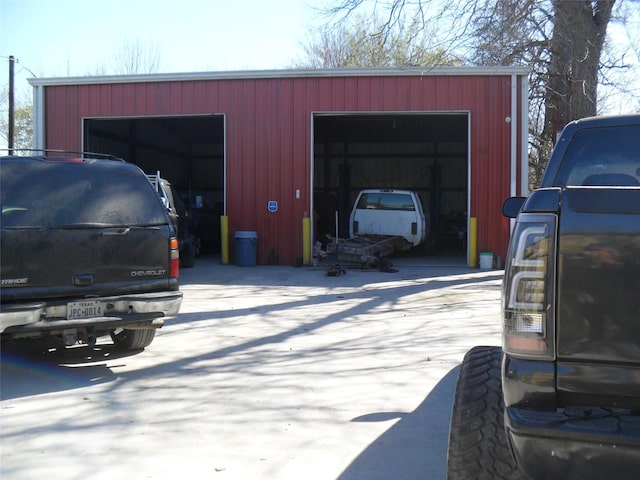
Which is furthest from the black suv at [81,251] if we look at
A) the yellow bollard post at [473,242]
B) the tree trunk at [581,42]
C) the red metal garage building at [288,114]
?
the tree trunk at [581,42]

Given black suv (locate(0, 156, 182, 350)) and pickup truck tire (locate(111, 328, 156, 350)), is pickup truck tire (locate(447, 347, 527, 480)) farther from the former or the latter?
pickup truck tire (locate(111, 328, 156, 350))

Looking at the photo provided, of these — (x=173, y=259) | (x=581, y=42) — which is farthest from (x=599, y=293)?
(x=581, y=42)

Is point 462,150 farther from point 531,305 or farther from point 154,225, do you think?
point 531,305

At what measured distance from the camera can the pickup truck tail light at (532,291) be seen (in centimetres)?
228

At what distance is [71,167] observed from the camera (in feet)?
18.6

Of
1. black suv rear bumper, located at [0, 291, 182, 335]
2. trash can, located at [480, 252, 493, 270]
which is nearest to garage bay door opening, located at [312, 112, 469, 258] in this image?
trash can, located at [480, 252, 493, 270]

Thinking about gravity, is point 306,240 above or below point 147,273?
above

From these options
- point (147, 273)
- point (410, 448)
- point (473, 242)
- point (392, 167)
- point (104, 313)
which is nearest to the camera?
point (410, 448)

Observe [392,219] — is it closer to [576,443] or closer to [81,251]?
[81,251]

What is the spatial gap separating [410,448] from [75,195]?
12.2 feet

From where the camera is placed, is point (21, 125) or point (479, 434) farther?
point (21, 125)

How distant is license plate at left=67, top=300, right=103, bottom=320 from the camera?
17.3ft

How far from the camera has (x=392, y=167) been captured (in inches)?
1128

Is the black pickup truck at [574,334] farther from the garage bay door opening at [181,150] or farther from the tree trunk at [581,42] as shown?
the garage bay door opening at [181,150]
